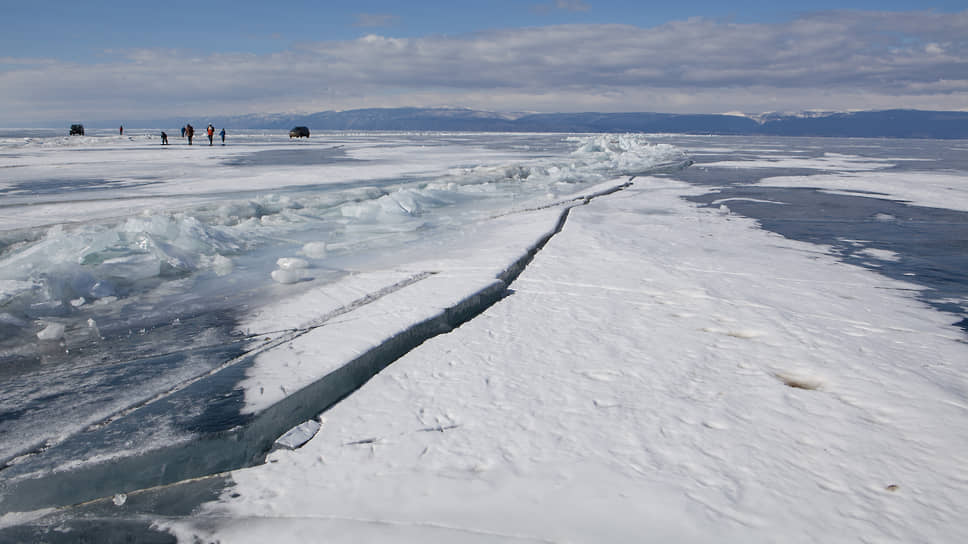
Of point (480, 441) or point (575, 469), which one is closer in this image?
point (575, 469)

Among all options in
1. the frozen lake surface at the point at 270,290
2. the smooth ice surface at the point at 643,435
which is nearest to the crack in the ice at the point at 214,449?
the frozen lake surface at the point at 270,290

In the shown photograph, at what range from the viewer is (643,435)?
1.83m

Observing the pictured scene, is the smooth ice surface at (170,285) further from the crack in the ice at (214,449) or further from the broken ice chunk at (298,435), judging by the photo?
the broken ice chunk at (298,435)

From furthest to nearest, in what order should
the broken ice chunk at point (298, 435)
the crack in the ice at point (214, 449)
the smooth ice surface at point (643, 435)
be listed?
the broken ice chunk at point (298, 435), the crack in the ice at point (214, 449), the smooth ice surface at point (643, 435)

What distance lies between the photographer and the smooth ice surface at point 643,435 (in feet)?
4.71

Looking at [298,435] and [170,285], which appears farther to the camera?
[170,285]

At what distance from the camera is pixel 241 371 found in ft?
7.59

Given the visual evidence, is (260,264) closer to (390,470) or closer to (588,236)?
(588,236)

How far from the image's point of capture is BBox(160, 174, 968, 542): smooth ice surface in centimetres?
144

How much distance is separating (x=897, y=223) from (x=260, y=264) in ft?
21.5

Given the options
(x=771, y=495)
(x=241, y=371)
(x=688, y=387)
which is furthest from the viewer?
(x=241, y=371)

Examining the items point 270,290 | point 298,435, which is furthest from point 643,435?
point 270,290

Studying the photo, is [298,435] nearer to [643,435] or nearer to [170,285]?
[643,435]

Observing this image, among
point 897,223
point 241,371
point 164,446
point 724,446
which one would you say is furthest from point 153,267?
point 897,223
